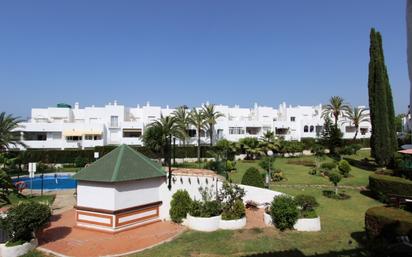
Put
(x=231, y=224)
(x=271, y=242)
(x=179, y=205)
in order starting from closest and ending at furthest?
(x=271, y=242)
(x=231, y=224)
(x=179, y=205)

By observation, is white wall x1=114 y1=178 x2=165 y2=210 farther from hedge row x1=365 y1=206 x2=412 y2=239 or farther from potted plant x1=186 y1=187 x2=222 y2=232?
hedge row x1=365 y1=206 x2=412 y2=239

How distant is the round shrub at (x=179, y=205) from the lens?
15.5 m

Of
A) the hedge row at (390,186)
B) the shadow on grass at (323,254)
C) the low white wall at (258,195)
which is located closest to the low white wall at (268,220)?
the low white wall at (258,195)

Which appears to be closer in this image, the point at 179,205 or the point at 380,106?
the point at 179,205

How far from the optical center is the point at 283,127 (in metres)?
61.2

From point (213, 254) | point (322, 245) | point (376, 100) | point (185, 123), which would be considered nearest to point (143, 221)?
point (213, 254)

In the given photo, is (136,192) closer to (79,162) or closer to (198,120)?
(79,162)

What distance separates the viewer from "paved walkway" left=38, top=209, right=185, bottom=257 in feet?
39.7

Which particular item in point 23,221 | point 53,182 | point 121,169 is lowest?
point 53,182

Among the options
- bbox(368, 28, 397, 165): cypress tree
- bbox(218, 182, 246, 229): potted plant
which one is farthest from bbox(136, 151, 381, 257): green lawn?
bbox(368, 28, 397, 165): cypress tree

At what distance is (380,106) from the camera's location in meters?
31.3

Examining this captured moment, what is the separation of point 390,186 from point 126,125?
42892 millimetres

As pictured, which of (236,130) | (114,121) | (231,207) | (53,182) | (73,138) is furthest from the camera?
(236,130)

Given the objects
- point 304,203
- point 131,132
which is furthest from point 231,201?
point 131,132
